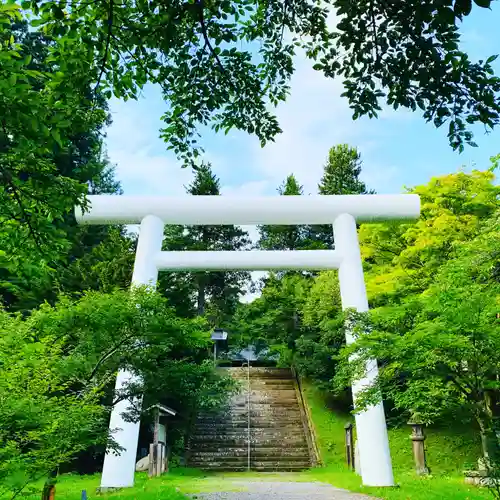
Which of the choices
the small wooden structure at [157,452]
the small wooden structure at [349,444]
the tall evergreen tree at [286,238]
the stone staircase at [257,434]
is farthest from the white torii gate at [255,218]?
the tall evergreen tree at [286,238]

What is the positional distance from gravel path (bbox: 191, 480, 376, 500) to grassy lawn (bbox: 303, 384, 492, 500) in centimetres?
39

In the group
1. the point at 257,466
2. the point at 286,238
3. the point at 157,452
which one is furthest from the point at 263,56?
the point at 286,238

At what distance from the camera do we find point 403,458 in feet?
42.5

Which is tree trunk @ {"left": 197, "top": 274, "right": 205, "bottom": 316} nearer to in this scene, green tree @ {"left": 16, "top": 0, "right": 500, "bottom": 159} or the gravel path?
the gravel path

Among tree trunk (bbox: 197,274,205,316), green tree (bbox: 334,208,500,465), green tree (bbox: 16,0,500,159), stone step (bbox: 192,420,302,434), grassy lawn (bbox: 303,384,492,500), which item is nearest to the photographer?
green tree (bbox: 16,0,500,159)

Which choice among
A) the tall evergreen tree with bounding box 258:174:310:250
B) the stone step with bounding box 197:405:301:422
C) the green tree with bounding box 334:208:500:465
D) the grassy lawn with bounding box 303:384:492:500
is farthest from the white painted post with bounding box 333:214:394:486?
the tall evergreen tree with bounding box 258:174:310:250

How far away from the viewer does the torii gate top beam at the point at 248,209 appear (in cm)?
952

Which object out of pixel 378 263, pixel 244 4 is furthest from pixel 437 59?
pixel 378 263

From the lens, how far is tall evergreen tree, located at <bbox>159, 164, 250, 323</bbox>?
60.1 ft

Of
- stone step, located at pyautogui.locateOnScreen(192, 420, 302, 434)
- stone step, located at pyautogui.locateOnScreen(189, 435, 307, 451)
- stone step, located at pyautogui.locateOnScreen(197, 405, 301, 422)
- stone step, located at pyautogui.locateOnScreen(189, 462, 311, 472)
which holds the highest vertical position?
stone step, located at pyautogui.locateOnScreen(197, 405, 301, 422)

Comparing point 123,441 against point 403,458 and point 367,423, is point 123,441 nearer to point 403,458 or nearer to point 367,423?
point 367,423

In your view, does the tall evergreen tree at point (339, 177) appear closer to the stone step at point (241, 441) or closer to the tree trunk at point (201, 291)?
the tree trunk at point (201, 291)

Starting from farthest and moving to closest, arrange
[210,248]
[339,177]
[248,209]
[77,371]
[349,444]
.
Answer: [339,177] < [210,248] < [349,444] < [248,209] < [77,371]

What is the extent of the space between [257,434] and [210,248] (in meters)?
7.59
